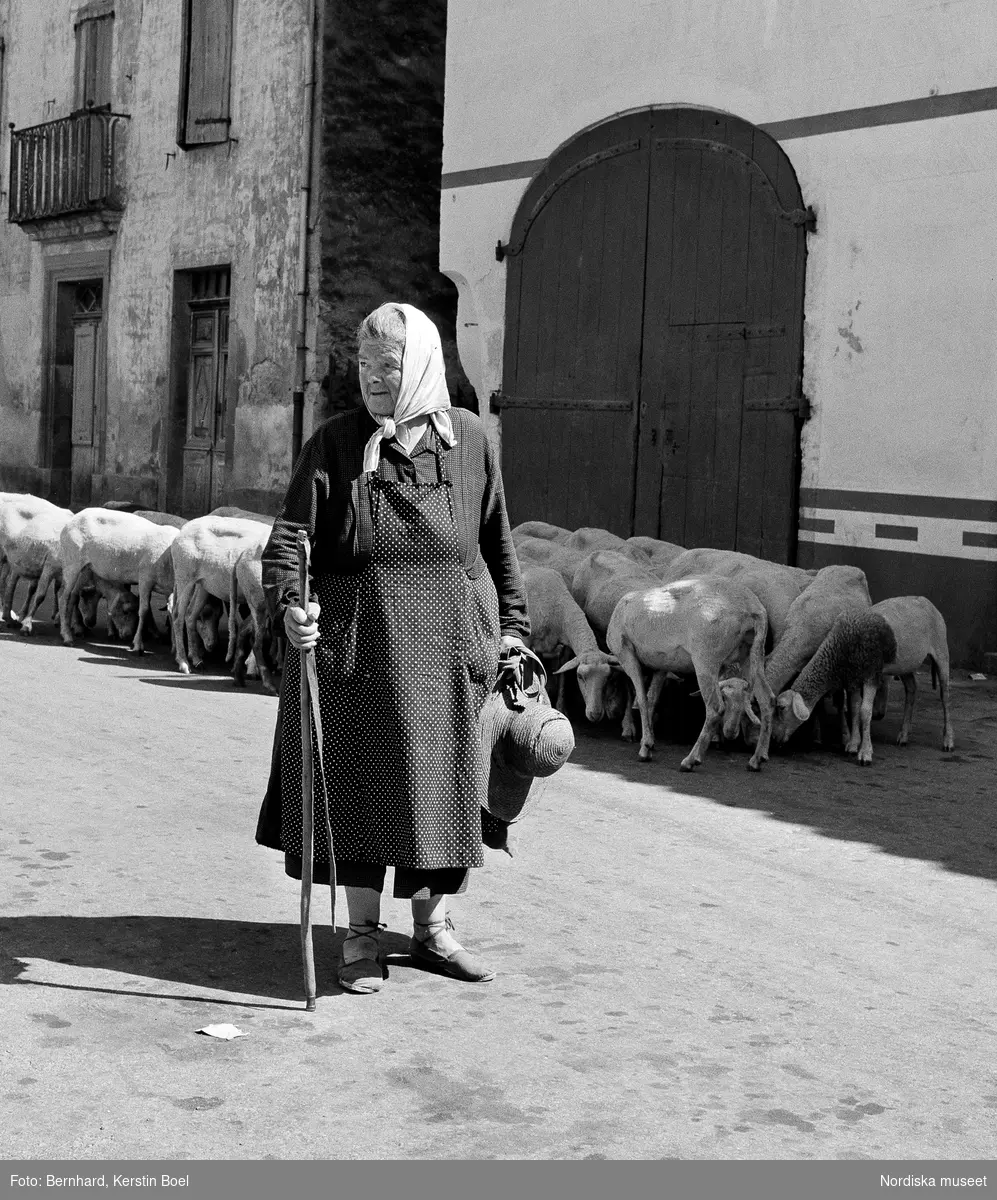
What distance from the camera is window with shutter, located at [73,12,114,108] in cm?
2123

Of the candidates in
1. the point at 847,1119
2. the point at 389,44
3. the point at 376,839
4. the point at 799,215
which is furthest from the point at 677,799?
the point at 389,44

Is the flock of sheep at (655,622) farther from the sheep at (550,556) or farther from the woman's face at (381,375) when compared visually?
the woman's face at (381,375)

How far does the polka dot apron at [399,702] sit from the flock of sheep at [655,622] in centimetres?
386

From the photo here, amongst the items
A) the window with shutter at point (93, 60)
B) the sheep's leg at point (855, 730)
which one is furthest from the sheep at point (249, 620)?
the window with shutter at point (93, 60)

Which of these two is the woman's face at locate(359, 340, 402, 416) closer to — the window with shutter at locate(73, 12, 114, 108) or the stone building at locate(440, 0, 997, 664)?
the stone building at locate(440, 0, 997, 664)

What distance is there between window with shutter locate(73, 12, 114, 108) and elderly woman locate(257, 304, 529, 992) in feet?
58.6

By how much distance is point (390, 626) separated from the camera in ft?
15.2

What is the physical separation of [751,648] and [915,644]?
0.90 metres

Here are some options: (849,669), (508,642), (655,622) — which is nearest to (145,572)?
(655,622)

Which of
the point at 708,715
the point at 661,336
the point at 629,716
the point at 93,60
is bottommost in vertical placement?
the point at 629,716

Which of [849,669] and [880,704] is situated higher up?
[849,669]

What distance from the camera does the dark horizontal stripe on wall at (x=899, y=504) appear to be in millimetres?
11391

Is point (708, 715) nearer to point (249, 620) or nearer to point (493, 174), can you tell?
point (249, 620)

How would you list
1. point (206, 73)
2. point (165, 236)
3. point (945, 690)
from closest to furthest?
point (945, 690), point (206, 73), point (165, 236)
